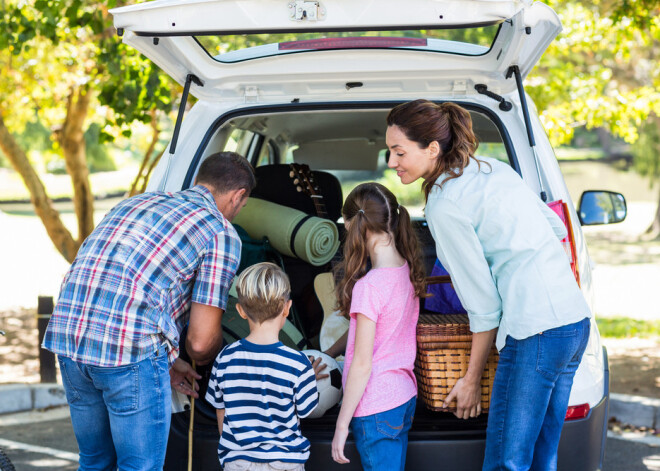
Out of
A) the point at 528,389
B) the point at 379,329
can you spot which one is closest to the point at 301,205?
the point at 379,329

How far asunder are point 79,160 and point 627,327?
5.45 m

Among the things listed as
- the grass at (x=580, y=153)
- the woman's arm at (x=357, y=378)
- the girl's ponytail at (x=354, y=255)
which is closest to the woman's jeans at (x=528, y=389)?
the woman's arm at (x=357, y=378)

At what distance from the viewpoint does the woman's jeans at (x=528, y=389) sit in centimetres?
238

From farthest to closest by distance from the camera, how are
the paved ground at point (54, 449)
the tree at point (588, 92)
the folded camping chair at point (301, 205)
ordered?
the tree at point (588, 92), the paved ground at point (54, 449), the folded camping chair at point (301, 205)

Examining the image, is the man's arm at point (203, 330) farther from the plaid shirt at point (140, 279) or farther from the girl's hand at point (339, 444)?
the girl's hand at point (339, 444)

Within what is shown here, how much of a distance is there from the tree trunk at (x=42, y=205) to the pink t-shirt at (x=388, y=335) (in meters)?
4.90

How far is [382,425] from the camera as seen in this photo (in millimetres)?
2570

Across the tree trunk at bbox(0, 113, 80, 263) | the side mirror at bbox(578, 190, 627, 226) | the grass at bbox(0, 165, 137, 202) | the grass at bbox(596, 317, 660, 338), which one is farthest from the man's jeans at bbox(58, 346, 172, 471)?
the grass at bbox(0, 165, 137, 202)

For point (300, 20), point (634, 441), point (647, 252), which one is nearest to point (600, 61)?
point (647, 252)

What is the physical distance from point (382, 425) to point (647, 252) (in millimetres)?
14510

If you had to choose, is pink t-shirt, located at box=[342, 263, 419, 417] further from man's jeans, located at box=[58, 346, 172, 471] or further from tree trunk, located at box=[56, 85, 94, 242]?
tree trunk, located at box=[56, 85, 94, 242]

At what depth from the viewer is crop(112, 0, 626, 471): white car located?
2521mm

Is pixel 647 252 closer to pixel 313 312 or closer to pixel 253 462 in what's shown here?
pixel 313 312

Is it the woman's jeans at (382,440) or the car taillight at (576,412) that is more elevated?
the car taillight at (576,412)
